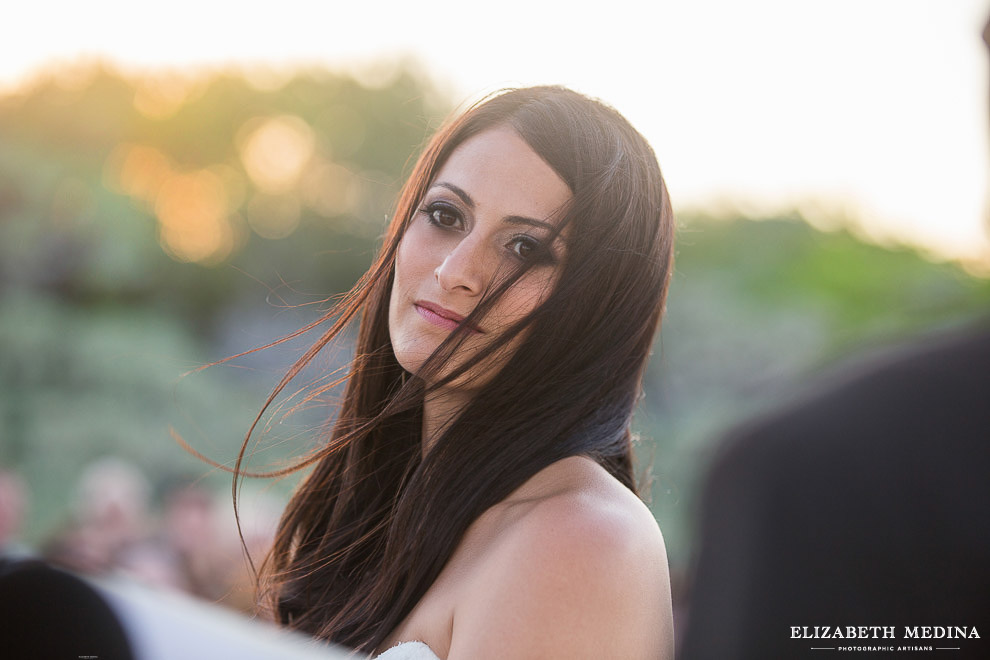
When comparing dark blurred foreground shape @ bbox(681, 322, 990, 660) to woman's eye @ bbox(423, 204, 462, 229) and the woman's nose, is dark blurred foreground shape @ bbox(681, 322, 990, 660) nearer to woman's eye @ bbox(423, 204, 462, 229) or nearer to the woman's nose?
the woman's nose

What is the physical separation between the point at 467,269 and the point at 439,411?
457 mm

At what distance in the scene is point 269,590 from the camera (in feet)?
7.87

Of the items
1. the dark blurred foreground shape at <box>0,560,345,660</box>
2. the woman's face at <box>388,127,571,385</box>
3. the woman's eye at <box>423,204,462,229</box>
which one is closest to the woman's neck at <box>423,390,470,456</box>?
the woman's face at <box>388,127,571,385</box>


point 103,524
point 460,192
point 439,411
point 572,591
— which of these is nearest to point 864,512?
Answer: point 572,591

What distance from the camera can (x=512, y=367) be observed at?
1948mm

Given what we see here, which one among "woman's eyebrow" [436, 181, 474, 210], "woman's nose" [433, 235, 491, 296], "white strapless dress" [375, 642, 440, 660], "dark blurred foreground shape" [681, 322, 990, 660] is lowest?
"white strapless dress" [375, 642, 440, 660]

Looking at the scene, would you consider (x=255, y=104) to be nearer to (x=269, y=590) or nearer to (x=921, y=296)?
(x=921, y=296)

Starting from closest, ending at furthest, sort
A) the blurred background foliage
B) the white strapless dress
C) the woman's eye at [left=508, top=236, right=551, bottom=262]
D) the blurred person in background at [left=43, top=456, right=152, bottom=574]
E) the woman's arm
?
the woman's arm, the white strapless dress, the woman's eye at [left=508, top=236, right=551, bottom=262], the blurred person in background at [left=43, top=456, right=152, bottom=574], the blurred background foliage

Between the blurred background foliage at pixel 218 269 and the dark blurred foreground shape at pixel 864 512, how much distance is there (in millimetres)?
12130

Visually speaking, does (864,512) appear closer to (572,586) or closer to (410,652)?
(572,586)

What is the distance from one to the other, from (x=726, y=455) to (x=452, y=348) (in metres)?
1.66

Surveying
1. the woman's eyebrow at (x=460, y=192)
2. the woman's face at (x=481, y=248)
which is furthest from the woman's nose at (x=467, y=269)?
the woman's eyebrow at (x=460, y=192)

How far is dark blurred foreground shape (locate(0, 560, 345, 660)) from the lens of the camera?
3.98 feet

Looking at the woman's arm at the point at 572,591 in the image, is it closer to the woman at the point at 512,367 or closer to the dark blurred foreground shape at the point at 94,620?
the woman at the point at 512,367
